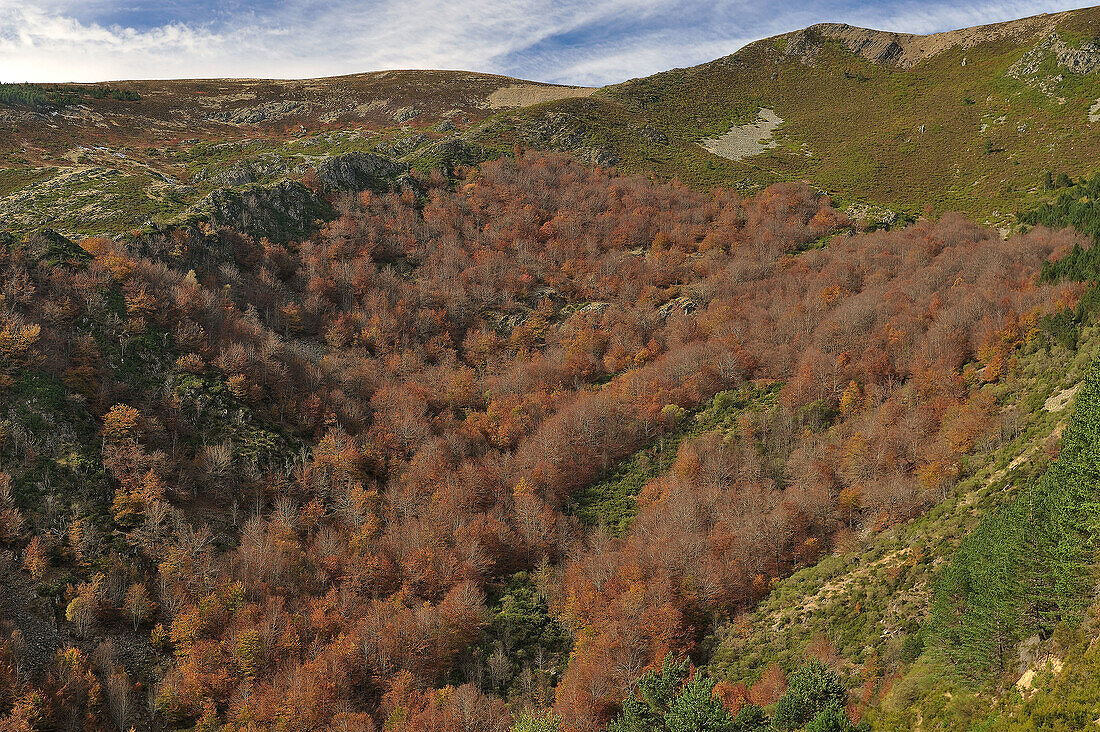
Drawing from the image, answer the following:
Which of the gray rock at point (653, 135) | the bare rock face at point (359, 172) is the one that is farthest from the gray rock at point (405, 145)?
the gray rock at point (653, 135)

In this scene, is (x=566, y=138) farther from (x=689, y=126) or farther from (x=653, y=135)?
(x=689, y=126)

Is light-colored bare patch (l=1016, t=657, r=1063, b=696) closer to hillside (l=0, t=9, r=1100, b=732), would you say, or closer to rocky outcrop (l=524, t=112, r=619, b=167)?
hillside (l=0, t=9, r=1100, b=732)

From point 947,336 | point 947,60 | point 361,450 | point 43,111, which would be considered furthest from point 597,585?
point 947,60

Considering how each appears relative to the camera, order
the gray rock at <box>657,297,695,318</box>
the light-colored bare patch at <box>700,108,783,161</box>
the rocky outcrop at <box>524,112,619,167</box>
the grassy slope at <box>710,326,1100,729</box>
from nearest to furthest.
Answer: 1. the grassy slope at <box>710,326,1100,729</box>
2. the gray rock at <box>657,297,695,318</box>
3. the rocky outcrop at <box>524,112,619,167</box>
4. the light-colored bare patch at <box>700,108,783,161</box>

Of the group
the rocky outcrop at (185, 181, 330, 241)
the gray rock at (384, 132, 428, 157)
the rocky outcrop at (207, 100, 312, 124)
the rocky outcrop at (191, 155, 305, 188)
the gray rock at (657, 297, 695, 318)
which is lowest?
the gray rock at (657, 297, 695, 318)

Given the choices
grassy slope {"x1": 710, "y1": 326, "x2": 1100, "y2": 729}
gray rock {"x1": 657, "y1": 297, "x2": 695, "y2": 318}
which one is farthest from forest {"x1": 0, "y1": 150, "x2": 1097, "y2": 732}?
grassy slope {"x1": 710, "y1": 326, "x2": 1100, "y2": 729}
